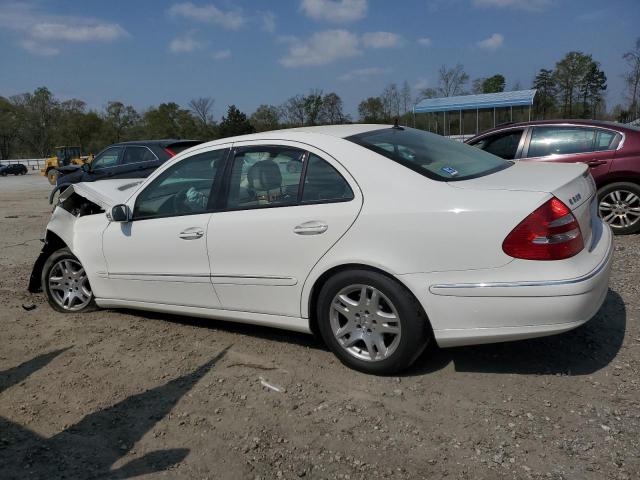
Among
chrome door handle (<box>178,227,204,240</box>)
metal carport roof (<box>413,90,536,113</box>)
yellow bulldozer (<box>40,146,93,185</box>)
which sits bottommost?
yellow bulldozer (<box>40,146,93,185</box>)

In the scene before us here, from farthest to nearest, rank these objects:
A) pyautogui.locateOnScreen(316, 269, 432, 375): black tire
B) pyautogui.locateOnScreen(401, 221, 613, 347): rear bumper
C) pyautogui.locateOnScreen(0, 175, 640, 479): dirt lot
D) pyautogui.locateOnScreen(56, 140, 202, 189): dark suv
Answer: pyautogui.locateOnScreen(56, 140, 202, 189): dark suv → pyautogui.locateOnScreen(316, 269, 432, 375): black tire → pyautogui.locateOnScreen(401, 221, 613, 347): rear bumper → pyautogui.locateOnScreen(0, 175, 640, 479): dirt lot

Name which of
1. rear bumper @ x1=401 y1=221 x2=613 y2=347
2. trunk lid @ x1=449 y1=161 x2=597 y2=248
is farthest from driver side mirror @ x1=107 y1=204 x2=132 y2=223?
trunk lid @ x1=449 y1=161 x2=597 y2=248

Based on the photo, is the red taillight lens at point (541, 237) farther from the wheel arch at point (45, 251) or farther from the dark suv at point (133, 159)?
the dark suv at point (133, 159)

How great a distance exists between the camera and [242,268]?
3691 mm

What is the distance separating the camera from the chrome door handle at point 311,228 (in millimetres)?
3306

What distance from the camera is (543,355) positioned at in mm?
3529

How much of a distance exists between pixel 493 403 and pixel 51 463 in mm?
2384

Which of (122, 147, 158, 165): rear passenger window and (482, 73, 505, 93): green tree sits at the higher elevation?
(482, 73, 505, 93): green tree

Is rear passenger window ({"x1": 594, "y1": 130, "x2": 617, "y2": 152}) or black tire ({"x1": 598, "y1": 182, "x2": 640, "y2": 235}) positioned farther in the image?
rear passenger window ({"x1": 594, "y1": 130, "x2": 617, "y2": 152})

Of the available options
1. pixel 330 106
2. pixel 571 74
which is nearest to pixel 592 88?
pixel 571 74

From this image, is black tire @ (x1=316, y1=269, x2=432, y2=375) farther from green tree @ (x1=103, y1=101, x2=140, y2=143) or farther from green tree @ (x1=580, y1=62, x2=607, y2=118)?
green tree @ (x1=103, y1=101, x2=140, y2=143)

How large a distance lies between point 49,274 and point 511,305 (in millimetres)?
4254

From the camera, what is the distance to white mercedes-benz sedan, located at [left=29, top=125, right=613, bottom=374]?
287 cm

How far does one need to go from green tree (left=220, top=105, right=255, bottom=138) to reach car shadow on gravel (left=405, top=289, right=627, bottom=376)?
44302mm
